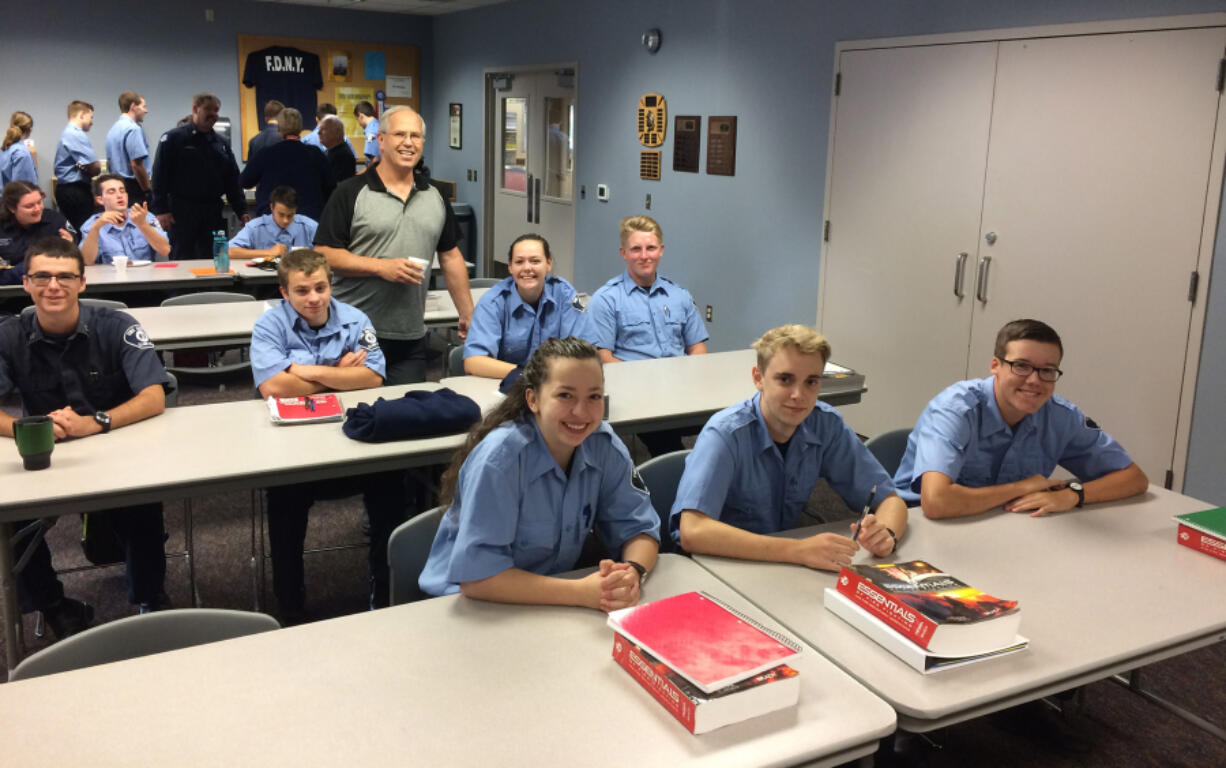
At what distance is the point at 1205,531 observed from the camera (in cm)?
224

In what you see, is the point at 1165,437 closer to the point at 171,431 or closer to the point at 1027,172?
the point at 1027,172

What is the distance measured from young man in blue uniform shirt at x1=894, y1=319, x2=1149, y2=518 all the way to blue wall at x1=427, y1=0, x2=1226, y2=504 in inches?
60.7

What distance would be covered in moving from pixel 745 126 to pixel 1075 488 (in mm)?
4047

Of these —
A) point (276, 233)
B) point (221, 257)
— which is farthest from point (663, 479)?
point (276, 233)

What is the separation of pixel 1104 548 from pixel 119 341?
2.84 meters

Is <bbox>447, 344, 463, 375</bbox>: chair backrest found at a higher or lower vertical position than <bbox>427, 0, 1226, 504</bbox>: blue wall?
lower

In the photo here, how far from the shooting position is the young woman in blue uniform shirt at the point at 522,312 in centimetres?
362

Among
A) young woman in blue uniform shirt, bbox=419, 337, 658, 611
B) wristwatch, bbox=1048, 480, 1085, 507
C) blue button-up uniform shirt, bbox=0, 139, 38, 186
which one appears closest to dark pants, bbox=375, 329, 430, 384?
young woman in blue uniform shirt, bbox=419, 337, 658, 611

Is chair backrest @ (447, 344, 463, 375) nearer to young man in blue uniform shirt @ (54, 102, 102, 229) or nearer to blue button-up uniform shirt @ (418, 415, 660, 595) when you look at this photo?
blue button-up uniform shirt @ (418, 415, 660, 595)

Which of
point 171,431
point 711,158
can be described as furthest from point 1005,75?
point 171,431

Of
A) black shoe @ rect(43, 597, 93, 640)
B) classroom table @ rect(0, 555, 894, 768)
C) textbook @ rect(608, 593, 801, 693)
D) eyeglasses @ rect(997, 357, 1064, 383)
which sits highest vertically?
eyeglasses @ rect(997, 357, 1064, 383)

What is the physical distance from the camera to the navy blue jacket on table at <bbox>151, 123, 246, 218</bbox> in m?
6.75

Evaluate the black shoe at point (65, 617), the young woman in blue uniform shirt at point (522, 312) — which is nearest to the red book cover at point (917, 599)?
the young woman in blue uniform shirt at point (522, 312)

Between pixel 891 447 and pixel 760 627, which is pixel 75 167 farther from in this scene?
pixel 760 627
